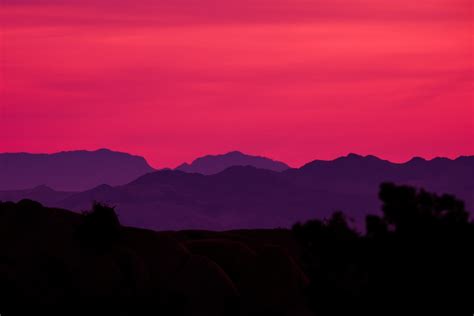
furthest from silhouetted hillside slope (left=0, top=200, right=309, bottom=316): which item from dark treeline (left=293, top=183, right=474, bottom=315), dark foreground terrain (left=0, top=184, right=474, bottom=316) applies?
dark treeline (left=293, top=183, right=474, bottom=315)

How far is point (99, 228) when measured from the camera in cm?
8581

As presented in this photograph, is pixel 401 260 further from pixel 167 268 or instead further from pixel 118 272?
pixel 167 268

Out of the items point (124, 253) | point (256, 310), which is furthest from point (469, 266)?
point (124, 253)

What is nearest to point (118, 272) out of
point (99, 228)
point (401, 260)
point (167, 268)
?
point (99, 228)

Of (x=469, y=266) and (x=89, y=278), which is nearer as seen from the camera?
(x=469, y=266)

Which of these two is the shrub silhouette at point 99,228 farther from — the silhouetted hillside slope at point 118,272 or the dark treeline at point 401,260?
the dark treeline at point 401,260

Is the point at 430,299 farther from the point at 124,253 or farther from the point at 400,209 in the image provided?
the point at 124,253

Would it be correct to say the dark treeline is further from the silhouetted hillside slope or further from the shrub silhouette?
the shrub silhouette

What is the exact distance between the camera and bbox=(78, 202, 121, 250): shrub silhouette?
3376 inches

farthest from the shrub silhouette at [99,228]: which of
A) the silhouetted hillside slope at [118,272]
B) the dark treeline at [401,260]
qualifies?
the dark treeline at [401,260]

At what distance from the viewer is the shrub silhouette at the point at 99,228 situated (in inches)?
3376

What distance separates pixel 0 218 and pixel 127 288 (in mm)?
14856

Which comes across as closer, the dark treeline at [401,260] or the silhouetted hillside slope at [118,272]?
→ the dark treeline at [401,260]

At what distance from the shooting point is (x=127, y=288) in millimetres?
81375
